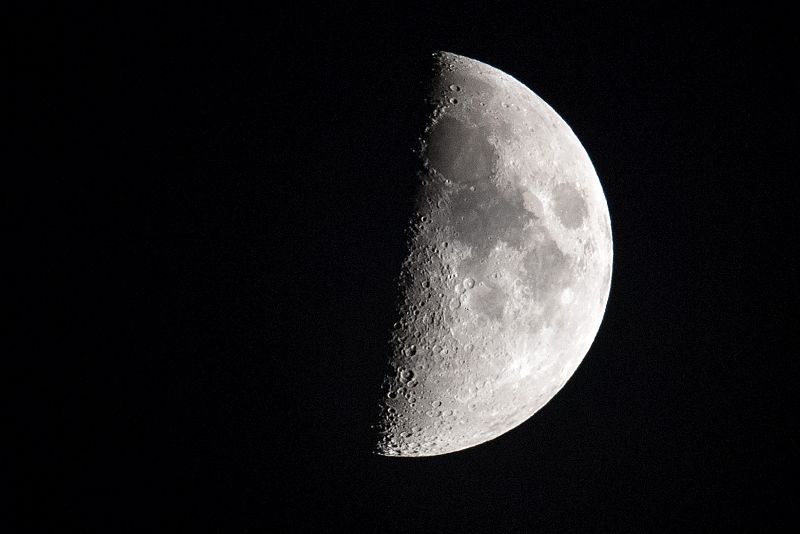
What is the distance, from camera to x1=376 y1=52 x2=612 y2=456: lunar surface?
93.7 inches

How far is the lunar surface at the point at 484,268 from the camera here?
238cm

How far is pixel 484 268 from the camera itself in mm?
2387

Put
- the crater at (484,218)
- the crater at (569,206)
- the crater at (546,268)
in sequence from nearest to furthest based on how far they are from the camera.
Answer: the crater at (484,218), the crater at (546,268), the crater at (569,206)

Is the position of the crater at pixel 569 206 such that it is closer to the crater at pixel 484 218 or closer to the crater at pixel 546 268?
the crater at pixel 546 268

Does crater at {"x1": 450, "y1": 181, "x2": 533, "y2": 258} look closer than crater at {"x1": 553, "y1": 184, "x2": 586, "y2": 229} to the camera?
Yes

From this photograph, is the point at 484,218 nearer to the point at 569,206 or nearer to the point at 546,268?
the point at 546,268

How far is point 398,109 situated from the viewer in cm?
248

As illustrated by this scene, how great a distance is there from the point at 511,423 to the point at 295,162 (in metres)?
1.63

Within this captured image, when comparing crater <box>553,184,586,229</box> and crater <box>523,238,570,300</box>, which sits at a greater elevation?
crater <box>553,184,586,229</box>

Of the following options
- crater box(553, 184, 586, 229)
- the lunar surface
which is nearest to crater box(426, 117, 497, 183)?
the lunar surface

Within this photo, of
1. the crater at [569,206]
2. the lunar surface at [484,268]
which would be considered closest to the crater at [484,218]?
the lunar surface at [484,268]

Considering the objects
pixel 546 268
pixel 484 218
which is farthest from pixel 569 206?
pixel 484 218

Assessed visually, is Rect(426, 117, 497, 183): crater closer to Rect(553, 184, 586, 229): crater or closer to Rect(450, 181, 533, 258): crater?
Rect(450, 181, 533, 258): crater

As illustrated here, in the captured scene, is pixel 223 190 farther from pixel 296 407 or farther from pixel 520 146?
pixel 520 146
